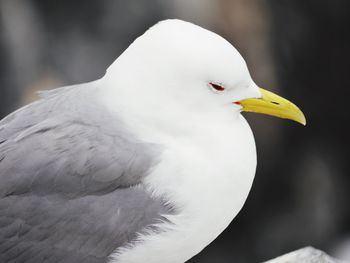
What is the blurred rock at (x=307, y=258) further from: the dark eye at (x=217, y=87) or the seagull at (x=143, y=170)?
the dark eye at (x=217, y=87)

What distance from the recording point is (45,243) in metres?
3.10

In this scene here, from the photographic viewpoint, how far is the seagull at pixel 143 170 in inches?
121

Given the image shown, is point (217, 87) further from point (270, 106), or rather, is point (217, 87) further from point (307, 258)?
point (307, 258)

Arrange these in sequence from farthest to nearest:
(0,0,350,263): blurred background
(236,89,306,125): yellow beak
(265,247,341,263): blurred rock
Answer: (0,0,350,263): blurred background < (265,247,341,263): blurred rock < (236,89,306,125): yellow beak

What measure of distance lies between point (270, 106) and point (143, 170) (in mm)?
615

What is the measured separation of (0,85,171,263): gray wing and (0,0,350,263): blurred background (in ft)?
9.60

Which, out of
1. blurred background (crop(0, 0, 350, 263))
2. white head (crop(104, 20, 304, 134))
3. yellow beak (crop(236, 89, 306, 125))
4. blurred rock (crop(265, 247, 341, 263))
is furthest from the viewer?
blurred background (crop(0, 0, 350, 263))

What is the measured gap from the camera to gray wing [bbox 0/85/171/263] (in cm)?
309

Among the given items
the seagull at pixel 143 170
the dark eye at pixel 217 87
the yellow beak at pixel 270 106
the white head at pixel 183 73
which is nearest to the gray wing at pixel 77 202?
the seagull at pixel 143 170

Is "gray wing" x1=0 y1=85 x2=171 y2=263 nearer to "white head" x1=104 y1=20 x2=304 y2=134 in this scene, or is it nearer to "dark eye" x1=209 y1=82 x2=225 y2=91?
"white head" x1=104 y1=20 x2=304 y2=134

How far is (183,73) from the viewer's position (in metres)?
3.09

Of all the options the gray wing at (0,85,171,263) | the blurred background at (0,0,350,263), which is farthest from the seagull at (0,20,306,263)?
the blurred background at (0,0,350,263)

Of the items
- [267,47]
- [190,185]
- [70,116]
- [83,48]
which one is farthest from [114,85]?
[267,47]

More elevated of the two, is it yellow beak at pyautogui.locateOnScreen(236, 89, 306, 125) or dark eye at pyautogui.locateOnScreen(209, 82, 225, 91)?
dark eye at pyautogui.locateOnScreen(209, 82, 225, 91)
